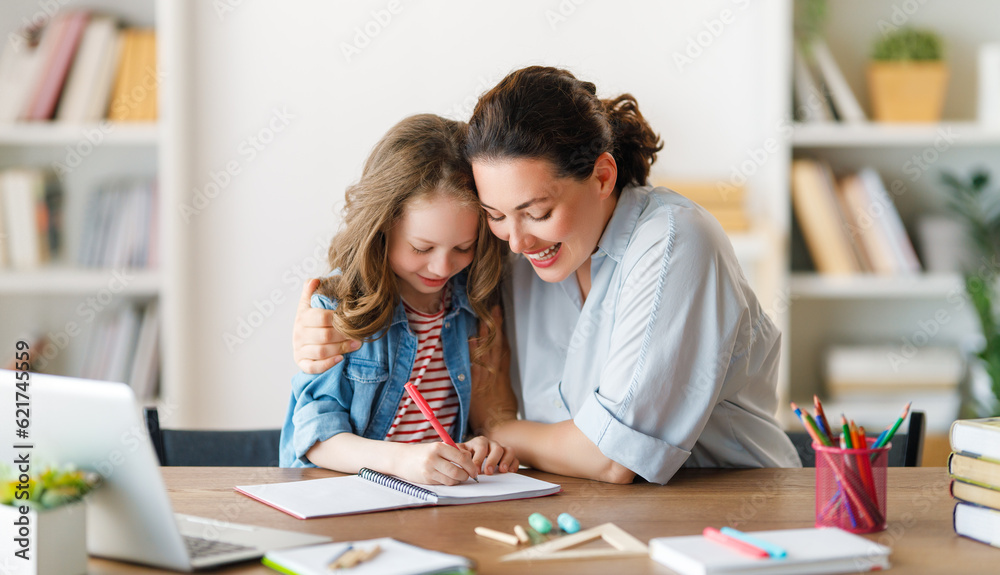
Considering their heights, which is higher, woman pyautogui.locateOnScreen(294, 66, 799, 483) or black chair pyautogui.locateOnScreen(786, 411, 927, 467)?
woman pyautogui.locateOnScreen(294, 66, 799, 483)

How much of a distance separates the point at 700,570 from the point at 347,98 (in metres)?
2.25

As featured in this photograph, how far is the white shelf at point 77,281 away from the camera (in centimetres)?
259

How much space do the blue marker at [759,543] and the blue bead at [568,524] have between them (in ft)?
0.55

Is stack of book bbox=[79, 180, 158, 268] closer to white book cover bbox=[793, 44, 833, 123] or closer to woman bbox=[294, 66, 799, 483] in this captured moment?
woman bbox=[294, 66, 799, 483]

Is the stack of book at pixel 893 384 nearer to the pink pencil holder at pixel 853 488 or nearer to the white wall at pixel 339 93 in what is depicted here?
the white wall at pixel 339 93

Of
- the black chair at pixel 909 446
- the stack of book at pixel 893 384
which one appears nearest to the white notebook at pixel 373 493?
the black chair at pixel 909 446

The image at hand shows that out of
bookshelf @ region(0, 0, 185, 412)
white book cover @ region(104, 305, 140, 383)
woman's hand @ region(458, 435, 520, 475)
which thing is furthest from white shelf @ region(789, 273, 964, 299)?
white book cover @ region(104, 305, 140, 383)

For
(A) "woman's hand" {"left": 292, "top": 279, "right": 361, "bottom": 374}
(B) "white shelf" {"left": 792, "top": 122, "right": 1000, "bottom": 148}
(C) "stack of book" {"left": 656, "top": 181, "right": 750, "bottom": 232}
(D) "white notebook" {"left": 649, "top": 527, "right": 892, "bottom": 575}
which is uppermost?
(B) "white shelf" {"left": 792, "top": 122, "right": 1000, "bottom": 148}

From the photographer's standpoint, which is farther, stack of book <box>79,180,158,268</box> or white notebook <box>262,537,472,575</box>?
stack of book <box>79,180,158,268</box>

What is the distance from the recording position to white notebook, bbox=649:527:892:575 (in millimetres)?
874

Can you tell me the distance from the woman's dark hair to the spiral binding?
515 millimetres

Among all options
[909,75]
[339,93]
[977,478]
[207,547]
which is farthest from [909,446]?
[339,93]

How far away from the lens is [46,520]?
2.79ft

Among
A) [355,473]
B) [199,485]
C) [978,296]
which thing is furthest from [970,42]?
[199,485]
